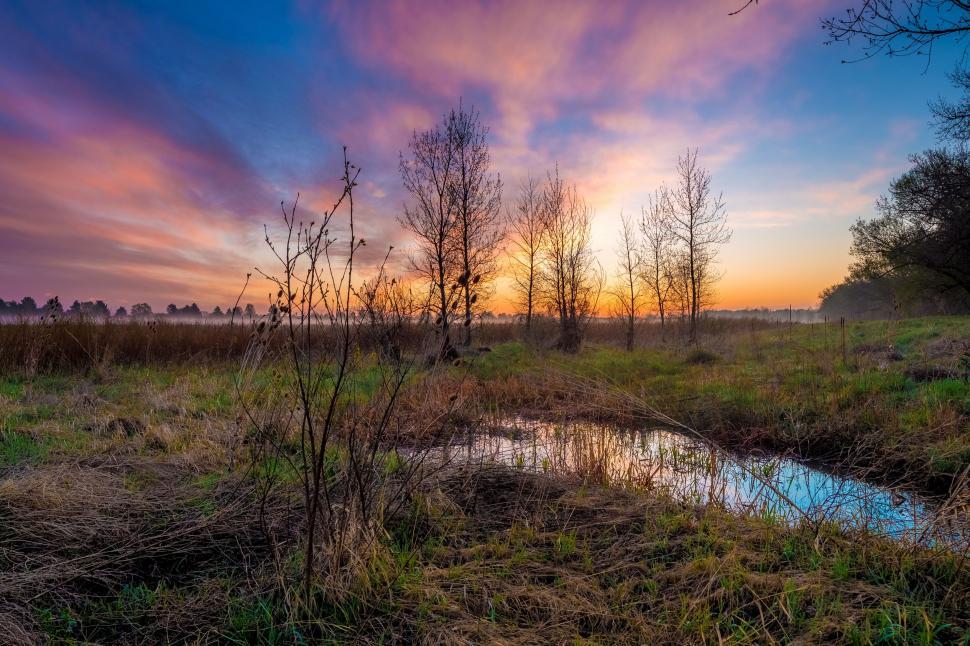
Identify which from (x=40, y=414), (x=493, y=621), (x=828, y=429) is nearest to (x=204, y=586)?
(x=493, y=621)

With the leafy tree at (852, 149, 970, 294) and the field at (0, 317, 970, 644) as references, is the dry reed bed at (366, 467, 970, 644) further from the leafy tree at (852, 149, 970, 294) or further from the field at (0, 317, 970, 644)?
the leafy tree at (852, 149, 970, 294)

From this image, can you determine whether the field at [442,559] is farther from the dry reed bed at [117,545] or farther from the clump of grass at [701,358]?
the clump of grass at [701,358]

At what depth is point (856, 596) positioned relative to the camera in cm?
223

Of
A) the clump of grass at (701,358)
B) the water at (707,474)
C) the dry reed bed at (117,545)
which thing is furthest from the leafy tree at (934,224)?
the dry reed bed at (117,545)

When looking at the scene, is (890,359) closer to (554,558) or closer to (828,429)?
(828,429)

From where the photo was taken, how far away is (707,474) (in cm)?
489

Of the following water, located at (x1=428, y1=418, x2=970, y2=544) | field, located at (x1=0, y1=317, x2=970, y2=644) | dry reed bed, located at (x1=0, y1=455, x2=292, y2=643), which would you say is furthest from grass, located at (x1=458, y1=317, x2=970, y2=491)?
dry reed bed, located at (x1=0, y1=455, x2=292, y2=643)

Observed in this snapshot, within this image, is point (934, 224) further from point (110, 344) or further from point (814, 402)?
Result: point (110, 344)

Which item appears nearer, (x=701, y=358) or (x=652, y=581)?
(x=652, y=581)

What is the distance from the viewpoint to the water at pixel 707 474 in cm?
351

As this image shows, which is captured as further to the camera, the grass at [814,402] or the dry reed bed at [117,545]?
the grass at [814,402]

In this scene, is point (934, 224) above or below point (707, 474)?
above

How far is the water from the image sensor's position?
3512 mm

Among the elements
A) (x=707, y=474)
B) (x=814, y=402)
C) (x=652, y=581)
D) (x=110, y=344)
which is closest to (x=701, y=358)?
(x=814, y=402)
